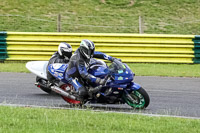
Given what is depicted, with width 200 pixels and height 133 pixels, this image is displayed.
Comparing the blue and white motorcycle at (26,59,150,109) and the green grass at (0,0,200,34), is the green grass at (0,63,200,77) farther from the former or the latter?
the green grass at (0,0,200,34)

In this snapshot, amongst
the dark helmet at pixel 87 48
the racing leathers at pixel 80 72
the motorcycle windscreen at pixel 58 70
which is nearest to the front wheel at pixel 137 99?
the racing leathers at pixel 80 72

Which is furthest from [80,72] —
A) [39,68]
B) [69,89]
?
[39,68]

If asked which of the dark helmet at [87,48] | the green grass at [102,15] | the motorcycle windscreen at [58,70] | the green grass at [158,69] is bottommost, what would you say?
the green grass at [158,69]

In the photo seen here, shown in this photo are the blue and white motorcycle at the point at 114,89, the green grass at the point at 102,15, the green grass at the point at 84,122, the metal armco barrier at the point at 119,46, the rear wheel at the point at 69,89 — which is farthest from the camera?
the green grass at the point at 102,15

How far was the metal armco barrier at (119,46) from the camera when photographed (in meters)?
16.1

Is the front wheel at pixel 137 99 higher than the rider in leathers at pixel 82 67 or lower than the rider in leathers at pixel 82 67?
lower

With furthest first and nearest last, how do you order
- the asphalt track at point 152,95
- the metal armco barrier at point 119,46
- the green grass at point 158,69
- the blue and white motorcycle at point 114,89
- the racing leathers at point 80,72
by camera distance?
the metal armco barrier at point 119,46 < the green grass at point 158,69 < the asphalt track at point 152,95 < the racing leathers at point 80,72 < the blue and white motorcycle at point 114,89

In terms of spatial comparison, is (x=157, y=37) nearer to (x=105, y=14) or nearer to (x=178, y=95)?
(x=178, y=95)

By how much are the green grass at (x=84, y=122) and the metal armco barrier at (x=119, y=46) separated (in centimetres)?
851

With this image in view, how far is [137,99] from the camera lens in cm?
847

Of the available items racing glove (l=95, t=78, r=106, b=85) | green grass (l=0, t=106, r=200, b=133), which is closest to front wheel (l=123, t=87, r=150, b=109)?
racing glove (l=95, t=78, r=106, b=85)

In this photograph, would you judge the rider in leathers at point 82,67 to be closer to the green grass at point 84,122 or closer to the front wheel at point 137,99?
the front wheel at point 137,99

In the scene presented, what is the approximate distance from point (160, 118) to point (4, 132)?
258 cm

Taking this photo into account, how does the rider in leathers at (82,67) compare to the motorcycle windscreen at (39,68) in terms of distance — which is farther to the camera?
the motorcycle windscreen at (39,68)
